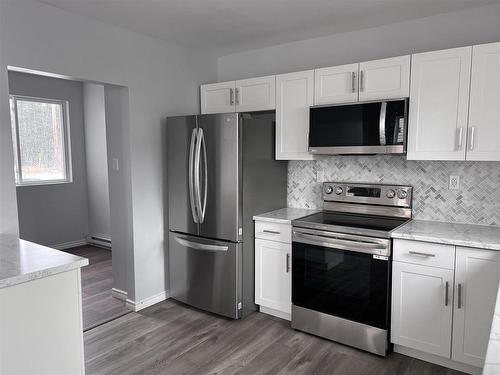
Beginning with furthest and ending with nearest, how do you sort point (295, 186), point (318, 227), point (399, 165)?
point (295, 186) < point (399, 165) < point (318, 227)

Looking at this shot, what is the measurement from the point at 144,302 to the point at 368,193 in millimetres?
2215

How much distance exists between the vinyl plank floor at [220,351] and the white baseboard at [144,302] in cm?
12

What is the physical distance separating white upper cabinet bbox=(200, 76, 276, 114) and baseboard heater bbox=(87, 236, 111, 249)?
8.60 ft

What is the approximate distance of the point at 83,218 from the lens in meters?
5.33

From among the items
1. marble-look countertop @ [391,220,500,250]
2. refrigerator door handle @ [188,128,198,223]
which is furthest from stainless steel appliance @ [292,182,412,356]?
refrigerator door handle @ [188,128,198,223]

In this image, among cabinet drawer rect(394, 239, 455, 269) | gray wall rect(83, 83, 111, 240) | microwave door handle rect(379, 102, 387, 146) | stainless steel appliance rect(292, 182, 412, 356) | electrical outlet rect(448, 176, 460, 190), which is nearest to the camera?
cabinet drawer rect(394, 239, 455, 269)

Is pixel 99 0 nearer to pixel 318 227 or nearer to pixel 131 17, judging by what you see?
pixel 131 17

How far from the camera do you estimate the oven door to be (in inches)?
98.4

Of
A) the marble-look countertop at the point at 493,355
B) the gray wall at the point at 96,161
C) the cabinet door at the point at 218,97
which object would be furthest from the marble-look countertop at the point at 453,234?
the gray wall at the point at 96,161

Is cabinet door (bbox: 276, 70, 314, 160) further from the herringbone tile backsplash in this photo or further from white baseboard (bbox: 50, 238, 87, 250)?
white baseboard (bbox: 50, 238, 87, 250)

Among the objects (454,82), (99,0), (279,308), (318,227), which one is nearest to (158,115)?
(99,0)

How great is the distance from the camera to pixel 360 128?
2.73m

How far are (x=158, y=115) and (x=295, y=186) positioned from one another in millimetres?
1454

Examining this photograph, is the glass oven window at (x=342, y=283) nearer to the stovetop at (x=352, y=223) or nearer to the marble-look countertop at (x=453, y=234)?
the stovetop at (x=352, y=223)
